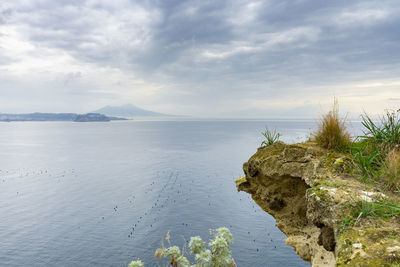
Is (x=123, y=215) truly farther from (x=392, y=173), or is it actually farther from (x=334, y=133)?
(x=392, y=173)

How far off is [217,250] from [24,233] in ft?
146

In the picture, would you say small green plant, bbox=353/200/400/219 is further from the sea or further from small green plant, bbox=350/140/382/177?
the sea

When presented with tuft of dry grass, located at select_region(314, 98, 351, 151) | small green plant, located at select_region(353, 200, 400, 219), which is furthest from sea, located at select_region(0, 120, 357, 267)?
small green plant, located at select_region(353, 200, 400, 219)

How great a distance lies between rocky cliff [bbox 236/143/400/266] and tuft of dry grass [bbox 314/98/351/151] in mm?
586

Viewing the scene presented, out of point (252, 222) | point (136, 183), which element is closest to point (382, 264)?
point (252, 222)

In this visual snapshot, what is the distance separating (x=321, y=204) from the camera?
23.0 feet

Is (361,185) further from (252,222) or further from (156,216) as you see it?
(156,216)

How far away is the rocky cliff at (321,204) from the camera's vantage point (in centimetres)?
518

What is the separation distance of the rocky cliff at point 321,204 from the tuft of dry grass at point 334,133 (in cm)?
59

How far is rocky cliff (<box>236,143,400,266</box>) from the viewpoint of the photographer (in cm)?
518

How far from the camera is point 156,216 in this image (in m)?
43.0

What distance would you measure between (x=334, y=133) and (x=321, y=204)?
4731mm

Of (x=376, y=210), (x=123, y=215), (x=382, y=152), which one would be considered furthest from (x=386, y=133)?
(x=123, y=215)

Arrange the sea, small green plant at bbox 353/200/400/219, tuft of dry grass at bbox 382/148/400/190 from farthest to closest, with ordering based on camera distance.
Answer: the sea < tuft of dry grass at bbox 382/148/400/190 < small green plant at bbox 353/200/400/219
